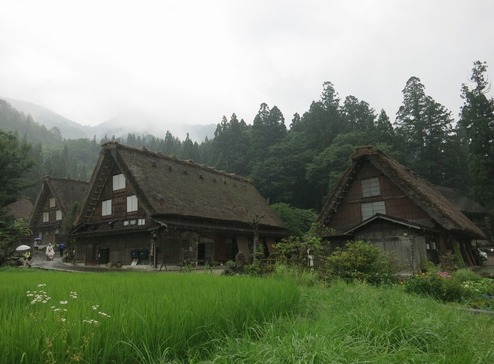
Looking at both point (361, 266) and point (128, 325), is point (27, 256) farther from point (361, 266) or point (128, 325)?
point (128, 325)

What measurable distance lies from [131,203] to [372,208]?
13.8m

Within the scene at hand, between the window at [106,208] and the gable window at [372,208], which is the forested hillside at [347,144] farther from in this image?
the window at [106,208]

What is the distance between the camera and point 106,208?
23031mm

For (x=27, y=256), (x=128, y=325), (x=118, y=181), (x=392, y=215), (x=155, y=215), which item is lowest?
(x=128, y=325)

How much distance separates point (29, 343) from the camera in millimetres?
2414

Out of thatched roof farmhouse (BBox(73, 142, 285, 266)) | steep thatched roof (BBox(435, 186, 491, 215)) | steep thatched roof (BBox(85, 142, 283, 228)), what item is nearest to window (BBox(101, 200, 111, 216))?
thatched roof farmhouse (BBox(73, 142, 285, 266))

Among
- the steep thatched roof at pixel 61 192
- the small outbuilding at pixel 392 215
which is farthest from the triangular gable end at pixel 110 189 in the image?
the small outbuilding at pixel 392 215

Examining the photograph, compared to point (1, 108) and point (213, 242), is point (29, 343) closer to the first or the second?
point (213, 242)

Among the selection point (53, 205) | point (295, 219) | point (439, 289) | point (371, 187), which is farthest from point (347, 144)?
point (53, 205)

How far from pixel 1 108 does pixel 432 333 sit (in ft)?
490

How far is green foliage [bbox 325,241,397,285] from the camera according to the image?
9742 millimetres

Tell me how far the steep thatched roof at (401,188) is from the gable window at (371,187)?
2.67 ft

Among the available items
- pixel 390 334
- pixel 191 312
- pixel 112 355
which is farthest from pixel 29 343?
pixel 390 334

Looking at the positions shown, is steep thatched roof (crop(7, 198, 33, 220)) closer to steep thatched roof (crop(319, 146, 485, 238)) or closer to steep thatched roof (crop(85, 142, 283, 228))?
steep thatched roof (crop(85, 142, 283, 228))
